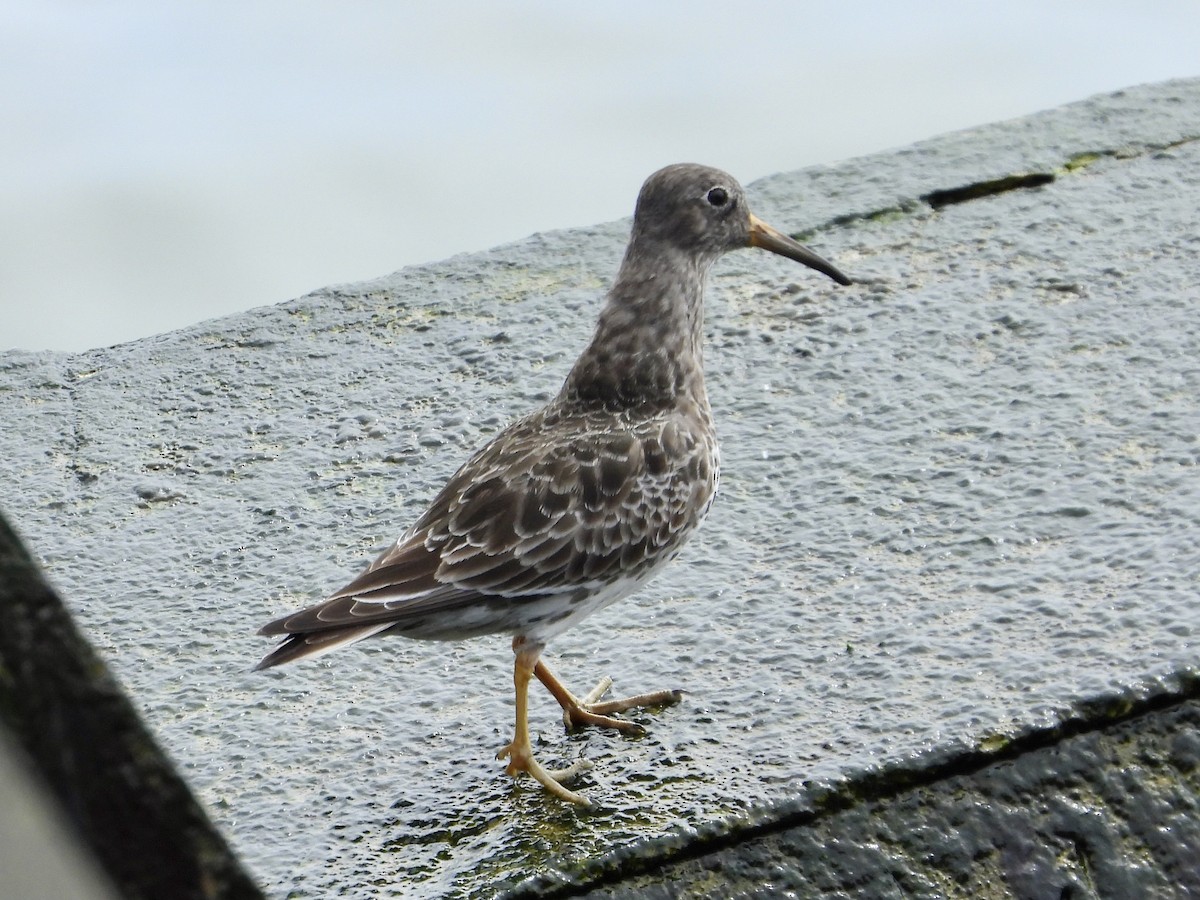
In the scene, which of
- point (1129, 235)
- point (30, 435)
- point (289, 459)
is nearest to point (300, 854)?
point (289, 459)

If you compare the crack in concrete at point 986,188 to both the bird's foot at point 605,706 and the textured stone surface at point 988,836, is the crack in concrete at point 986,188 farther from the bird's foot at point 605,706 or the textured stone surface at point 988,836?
the textured stone surface at point 988,836

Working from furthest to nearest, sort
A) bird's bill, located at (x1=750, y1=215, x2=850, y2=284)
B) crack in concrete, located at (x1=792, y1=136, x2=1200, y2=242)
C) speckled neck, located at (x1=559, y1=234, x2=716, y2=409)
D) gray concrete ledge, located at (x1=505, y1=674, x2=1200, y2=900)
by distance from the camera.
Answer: crack in concrete, located at (x1=792, y1=136, x2=1200, y2=242) → bird's bill, located at (x1=750, y1=215, x2=850, y2=284) → speckled neck, located at (x1=559, y1=234, x2=716, y2=409) → gray concrete ledge, located at (x1=505, y1=674, x2=1200, y2=900)

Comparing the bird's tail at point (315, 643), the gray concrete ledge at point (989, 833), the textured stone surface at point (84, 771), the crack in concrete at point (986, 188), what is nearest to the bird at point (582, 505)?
the bird's tail at point (315, 643)

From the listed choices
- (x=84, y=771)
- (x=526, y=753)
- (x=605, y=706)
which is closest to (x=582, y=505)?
(x=605, y=706)

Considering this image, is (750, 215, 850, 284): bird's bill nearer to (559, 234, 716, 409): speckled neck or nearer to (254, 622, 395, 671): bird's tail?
(559, 234, 716, 409): speckled neck

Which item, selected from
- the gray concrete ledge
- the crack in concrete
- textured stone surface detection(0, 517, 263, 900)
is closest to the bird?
the gray concrete ledge

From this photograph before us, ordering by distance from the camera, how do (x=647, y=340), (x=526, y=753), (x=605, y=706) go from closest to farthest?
1. (x=526, y=753)
2. (x=605, y=706)
3. (x=647, y=340)

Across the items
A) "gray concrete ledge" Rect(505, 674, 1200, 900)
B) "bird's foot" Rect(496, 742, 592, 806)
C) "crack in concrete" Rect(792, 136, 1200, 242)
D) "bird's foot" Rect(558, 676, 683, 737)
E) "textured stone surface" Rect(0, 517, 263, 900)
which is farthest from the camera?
"crack in concrete" Rect(792, 136, 1200, 242)

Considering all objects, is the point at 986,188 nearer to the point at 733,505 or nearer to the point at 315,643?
the point at 733,505
